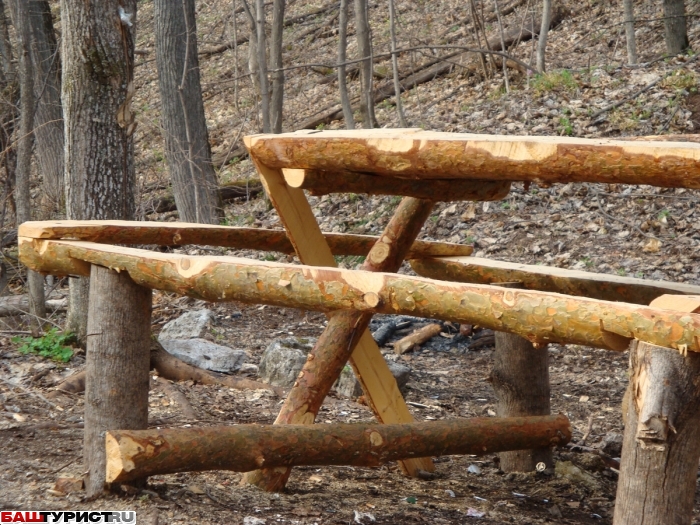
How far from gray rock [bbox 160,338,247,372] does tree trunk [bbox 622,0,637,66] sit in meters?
7.44

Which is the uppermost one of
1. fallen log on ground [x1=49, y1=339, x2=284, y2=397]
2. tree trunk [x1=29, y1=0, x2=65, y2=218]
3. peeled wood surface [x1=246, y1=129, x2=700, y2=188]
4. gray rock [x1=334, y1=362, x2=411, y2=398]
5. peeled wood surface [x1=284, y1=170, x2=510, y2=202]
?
tree trunk [x1=29, y1=0, x2=65, y2=218]

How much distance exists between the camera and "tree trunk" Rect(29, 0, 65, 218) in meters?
8.88

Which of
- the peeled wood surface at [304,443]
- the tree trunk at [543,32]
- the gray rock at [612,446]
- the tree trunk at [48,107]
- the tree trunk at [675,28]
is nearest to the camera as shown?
the peeled wood surface at [304,443]

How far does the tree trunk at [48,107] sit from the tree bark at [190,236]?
512 cm

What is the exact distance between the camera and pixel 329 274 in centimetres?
287

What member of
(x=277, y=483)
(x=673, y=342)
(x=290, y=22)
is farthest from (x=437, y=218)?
(x=290, y=22)

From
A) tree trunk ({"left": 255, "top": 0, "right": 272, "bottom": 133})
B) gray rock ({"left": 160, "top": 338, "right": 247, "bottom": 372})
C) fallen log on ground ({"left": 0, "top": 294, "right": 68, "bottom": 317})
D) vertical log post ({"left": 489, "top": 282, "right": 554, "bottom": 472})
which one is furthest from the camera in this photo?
tree trunk ({"left": 255, "top": 0, "right": 272, "bottom": 133})

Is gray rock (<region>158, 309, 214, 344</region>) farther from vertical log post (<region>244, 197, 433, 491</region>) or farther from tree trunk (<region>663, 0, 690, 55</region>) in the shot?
tree trunk (<region>663, 0, 690, 55</region>)

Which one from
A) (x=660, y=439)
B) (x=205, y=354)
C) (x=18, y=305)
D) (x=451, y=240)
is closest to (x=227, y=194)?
(x=451, y=240)

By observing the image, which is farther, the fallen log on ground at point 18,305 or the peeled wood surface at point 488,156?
the fallen log on ground at point 18,305

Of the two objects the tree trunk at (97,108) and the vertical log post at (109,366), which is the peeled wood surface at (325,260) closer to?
the vertical log post at (109,366)

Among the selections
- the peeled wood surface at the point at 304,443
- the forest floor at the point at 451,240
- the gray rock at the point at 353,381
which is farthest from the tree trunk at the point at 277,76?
the peeled wood surface at the point at 304,443

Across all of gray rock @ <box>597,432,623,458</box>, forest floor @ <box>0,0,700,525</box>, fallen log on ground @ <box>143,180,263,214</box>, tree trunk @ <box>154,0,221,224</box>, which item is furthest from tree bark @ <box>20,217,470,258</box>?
fallen log on ground @ <box>143,180,263,214</box>

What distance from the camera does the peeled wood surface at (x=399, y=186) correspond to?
343cm
